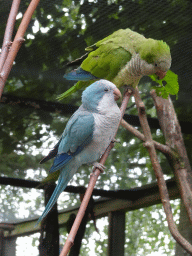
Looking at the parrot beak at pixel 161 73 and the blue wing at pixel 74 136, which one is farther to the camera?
the parrot beak at pixel 161 73

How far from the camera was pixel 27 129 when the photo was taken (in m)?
2.02

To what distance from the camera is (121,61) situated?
1.27m

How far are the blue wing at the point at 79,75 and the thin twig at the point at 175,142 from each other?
657 mm

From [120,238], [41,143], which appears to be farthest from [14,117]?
[120,238]

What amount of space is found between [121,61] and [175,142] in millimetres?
784

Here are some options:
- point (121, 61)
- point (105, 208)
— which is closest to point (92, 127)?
point (121, 61)

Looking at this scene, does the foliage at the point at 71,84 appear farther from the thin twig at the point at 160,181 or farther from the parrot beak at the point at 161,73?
the parrot beak at the point at 161,73

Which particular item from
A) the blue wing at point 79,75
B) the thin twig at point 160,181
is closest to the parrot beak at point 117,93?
the blue wing at point 79,75

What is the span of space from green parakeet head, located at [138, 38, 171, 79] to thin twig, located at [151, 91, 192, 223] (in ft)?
1.87

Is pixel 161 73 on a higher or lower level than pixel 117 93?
higher

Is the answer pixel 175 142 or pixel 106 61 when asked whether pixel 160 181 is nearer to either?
pixel 175 142

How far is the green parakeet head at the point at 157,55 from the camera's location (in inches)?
47.4

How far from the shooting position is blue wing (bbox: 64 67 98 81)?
1.19m

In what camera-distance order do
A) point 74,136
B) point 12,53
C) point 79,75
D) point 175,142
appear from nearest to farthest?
point 12,53, point 74,136, point 79,75, point 175,142
